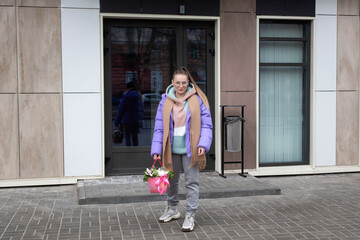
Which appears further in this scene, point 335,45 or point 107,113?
point 335,45

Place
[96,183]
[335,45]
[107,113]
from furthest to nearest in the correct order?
[335,45] < [107,113] < [96,183]

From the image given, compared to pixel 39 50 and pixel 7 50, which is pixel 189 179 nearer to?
pixel 39 50

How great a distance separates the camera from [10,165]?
28.7 ft

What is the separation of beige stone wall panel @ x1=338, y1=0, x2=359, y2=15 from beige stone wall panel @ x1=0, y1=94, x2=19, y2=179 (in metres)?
6.49

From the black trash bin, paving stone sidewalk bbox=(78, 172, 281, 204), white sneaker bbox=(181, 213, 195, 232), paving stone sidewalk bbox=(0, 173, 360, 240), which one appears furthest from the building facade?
white sneaker bbox=(181, 213, 195, 232)

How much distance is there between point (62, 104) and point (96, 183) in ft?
5.05

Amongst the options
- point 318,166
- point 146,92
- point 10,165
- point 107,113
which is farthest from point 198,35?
point 10,165

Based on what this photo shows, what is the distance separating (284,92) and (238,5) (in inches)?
79.0

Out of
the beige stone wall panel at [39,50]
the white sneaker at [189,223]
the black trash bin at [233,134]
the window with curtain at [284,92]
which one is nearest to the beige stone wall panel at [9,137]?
the beige stone wall panel at [39,50]

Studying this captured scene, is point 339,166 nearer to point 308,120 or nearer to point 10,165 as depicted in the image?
point 308,120

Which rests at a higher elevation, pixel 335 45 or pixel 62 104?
pixel 335 45

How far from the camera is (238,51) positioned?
31.3 feet

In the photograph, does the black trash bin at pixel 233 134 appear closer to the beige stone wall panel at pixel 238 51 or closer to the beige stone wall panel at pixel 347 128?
the beige stone wall panel at pixel 238 51

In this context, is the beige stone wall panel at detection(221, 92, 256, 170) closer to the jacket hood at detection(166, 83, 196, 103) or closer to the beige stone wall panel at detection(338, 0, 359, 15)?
the beige stone wall panel at detection(338, 0, 359, 15)
